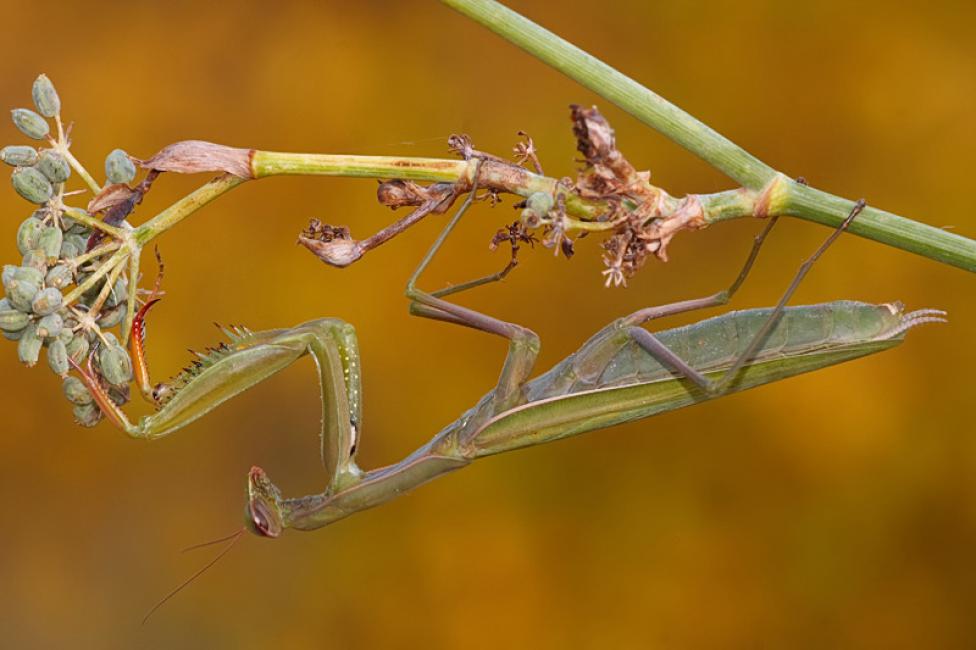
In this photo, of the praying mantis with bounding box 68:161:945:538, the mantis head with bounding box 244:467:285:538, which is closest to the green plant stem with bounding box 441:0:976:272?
the praying mantis with bounding box 68:161:945:538

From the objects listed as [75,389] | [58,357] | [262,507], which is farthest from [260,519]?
[58,357]

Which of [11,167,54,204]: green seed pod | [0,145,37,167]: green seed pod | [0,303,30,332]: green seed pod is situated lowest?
[0,303,30,332]: green seed pod

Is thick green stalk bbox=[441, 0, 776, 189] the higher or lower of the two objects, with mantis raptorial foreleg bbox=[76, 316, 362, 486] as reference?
higher

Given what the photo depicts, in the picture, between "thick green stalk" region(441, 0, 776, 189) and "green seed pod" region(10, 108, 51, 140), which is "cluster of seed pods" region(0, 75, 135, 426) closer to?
A: "green seed pod" region(10, 108, 51, 140)

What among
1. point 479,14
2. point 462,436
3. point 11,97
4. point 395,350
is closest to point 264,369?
point 462,436

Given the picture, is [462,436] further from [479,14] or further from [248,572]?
[248,572]

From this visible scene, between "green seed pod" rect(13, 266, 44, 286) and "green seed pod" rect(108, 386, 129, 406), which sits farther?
"green seed pod" rect(108, 386, 129, 406)

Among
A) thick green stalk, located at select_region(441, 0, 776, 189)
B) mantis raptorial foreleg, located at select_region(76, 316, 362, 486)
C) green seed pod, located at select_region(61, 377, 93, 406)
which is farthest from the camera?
mantis raptorial foreleg, located at select_region(76, 316, 362, 486)
